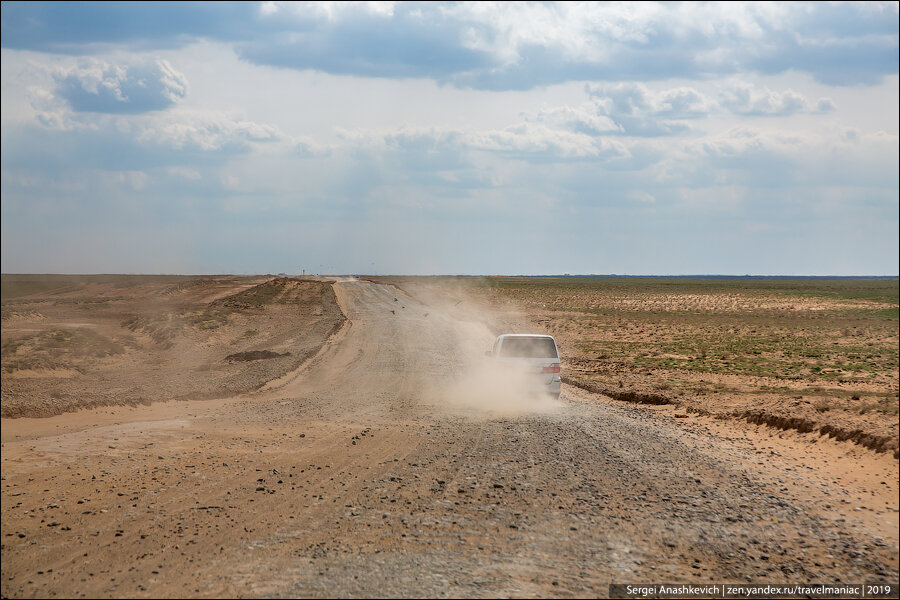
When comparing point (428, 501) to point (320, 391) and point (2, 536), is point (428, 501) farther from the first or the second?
point (320, 391)

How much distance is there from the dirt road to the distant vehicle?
6.53ft

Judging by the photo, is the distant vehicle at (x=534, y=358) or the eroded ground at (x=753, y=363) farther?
the distant vehicle at (x=534, y=358)

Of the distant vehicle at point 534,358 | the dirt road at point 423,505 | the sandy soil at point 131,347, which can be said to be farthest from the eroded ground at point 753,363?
the sandy soil at point 131,347

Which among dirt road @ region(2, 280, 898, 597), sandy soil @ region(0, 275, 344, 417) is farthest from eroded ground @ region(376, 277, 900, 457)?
sandy soil @ region(0, 275, 344, 417)

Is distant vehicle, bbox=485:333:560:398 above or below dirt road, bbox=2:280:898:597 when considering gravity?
above

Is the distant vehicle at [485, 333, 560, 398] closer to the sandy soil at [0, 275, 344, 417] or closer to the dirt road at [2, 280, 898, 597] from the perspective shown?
the dirt road at [2, 280, 898, 597]

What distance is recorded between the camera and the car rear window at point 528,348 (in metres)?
19.9

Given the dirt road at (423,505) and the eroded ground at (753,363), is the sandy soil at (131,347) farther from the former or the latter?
the eroded ground at (753,363)

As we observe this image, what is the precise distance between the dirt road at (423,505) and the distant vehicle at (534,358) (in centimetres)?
199

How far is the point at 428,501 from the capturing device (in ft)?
32.4

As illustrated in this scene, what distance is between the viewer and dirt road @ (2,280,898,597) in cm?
736

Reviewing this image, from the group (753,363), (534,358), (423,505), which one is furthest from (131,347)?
(753,363)

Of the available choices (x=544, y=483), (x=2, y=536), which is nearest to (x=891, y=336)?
(x=544, y=483)

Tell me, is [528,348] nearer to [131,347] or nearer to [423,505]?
[423,505]
